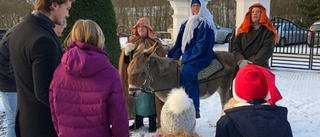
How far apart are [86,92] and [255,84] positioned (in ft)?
3.53

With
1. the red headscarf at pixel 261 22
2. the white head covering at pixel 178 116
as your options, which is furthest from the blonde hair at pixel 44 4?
the red headscarf at pixel 261 22

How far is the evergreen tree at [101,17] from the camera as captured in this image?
19.0 ft

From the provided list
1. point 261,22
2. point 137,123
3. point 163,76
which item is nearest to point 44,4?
point 163,76

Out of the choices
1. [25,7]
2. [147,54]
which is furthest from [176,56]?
[25,7]

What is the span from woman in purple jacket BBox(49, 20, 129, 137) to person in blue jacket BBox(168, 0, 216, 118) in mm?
2042

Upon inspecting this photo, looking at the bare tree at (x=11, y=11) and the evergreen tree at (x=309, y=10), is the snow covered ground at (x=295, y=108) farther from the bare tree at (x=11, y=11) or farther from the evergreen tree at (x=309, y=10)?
the bare tree at (x=11, y=11)

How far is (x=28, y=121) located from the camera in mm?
2320

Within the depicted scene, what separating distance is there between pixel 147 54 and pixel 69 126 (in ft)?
5.83

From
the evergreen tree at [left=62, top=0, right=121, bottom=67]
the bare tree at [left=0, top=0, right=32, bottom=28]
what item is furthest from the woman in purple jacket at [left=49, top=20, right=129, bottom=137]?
the bare tree at [left=0, top=0, right=32, bottom=28]

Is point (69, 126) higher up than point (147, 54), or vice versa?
point (147, 54)

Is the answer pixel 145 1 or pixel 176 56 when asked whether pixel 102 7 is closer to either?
pixel 176 56

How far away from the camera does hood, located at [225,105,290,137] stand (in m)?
1.91

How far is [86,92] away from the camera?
2232 millimetres

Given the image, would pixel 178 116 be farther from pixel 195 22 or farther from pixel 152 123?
pixel 152 123
